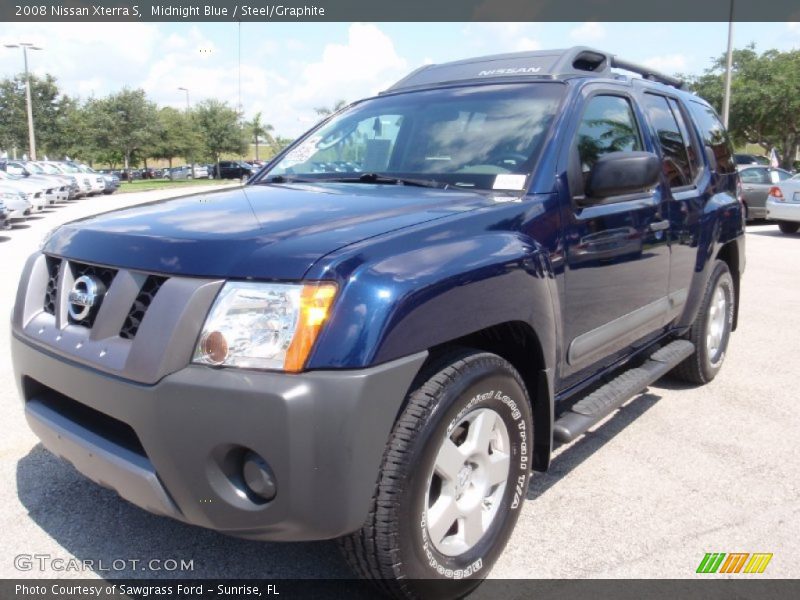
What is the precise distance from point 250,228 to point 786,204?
14925 mm

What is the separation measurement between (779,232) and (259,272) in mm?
16107

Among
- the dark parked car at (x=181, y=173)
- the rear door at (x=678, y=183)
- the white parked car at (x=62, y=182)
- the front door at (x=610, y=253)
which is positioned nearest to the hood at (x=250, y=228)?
the front door at (x=610, y=253)

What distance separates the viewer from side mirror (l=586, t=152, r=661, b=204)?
2910 millimetres

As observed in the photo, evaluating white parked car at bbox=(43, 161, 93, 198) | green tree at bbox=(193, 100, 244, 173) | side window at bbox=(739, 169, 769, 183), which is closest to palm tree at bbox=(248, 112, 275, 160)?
green tree at bbox=(193, 100, 244, 173)

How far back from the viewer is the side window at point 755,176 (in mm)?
16641

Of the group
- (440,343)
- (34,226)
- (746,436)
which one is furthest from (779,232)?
(34,226)

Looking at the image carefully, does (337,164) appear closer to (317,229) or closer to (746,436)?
(317,229)

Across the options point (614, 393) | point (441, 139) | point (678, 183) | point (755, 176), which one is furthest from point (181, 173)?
point (614, 393)

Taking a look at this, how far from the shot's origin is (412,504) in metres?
2.15

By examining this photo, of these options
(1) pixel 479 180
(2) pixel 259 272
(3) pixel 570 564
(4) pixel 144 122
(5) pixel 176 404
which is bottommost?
(3) pixel 570 564

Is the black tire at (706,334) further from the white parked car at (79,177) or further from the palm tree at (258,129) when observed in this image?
the palm tree at (258,129)

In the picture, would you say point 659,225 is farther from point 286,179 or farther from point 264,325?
point 264,325

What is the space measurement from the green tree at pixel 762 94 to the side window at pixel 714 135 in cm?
3090

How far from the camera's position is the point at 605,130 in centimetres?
347
